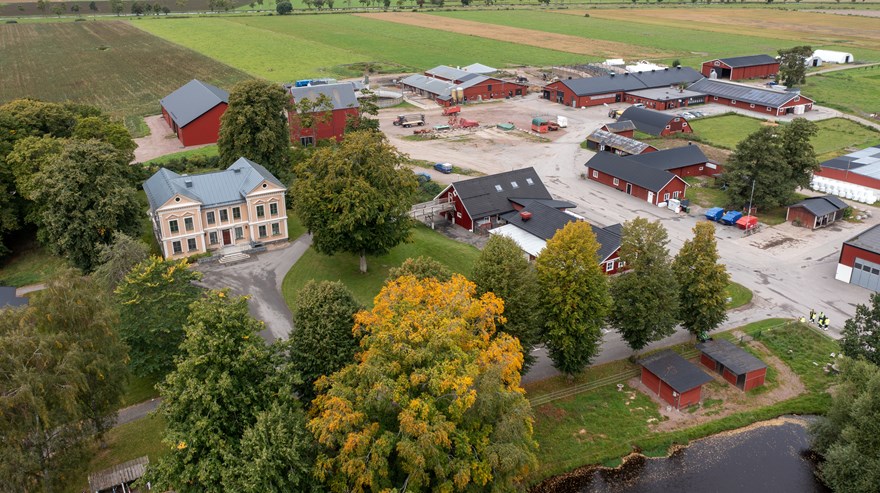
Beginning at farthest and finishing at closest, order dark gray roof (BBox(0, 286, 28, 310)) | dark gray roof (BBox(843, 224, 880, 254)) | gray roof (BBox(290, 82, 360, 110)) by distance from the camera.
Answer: gray roof (BBox(290, 82, 360, 110)) < dark gray roof (BBox(843, 224, 880, 254)) < dark gray roof (BBox(0, 286, 28, 310))

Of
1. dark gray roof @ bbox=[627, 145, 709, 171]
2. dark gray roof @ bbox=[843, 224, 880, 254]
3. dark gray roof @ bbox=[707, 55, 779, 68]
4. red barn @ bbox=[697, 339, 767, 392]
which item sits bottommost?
red barn @ bbox=[697, 339, 767, 392]

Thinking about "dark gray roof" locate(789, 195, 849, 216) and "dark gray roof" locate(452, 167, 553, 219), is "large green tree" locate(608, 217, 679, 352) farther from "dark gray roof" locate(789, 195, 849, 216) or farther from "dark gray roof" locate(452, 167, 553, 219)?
"dark gray roof" locate(789, 195, 849, 216)

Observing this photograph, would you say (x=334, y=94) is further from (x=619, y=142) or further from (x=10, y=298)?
(x=10, y=298)

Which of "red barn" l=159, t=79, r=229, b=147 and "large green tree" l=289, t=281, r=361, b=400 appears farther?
"red barn" l=159, t=79, r=229, b=147

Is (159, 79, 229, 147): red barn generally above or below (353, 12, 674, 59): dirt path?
below

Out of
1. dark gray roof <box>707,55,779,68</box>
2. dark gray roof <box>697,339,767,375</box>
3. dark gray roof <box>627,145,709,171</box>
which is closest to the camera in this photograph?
dark gray roof <box>697,339,767,375</box>

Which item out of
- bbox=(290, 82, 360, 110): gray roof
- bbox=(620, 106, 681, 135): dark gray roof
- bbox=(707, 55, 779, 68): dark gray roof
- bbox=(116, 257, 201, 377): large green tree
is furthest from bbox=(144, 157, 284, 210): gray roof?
bbox=(707, 55, 779, 68): dark gray roof

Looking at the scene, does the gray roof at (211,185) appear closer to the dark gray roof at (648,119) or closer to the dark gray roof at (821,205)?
the dark gray roof at (821,205)
